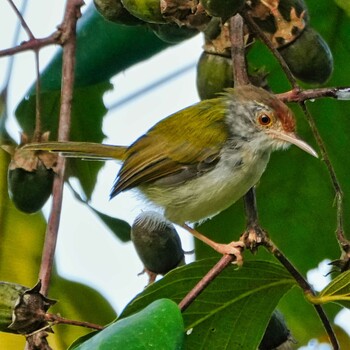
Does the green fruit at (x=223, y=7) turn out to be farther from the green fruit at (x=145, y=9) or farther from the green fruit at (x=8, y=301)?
the green fruit at (x=8, y=301)

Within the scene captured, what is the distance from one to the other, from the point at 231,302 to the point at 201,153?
24.7 inches

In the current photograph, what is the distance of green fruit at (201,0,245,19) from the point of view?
1.72m

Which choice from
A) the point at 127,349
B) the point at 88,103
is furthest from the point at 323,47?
the point at 127,349

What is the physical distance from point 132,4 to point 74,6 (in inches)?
15.4

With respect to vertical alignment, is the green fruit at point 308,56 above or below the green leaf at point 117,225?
above

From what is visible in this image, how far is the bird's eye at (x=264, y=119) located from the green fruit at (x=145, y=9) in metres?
0.55

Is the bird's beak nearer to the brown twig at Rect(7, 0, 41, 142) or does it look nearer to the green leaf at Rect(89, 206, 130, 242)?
the green leaf at Rect(89, 206, 130, 242)

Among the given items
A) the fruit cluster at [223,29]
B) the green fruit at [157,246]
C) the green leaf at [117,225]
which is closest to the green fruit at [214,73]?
the fruit cluster at [223,29]

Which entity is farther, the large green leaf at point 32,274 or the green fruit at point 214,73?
the large green leaf at point 32,274

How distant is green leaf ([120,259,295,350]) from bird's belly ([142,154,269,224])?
1.28 ft

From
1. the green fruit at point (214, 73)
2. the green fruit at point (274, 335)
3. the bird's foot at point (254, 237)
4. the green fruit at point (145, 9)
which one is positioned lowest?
the green fruit at point (274, 335)

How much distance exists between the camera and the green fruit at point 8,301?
1.81m

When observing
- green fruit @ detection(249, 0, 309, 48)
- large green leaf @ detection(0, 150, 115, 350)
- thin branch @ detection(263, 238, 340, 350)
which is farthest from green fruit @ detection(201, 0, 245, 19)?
large green leaf @ detection(0, 150, 115, 350)

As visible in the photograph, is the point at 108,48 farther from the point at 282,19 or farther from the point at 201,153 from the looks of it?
the point at 282,19
